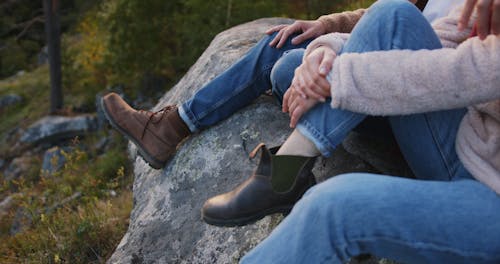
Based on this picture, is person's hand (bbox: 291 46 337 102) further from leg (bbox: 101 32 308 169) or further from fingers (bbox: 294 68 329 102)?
leg (bbox: 101 32 308 169)

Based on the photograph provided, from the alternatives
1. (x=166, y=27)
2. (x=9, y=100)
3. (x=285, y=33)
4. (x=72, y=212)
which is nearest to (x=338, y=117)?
(x=285, y=33)

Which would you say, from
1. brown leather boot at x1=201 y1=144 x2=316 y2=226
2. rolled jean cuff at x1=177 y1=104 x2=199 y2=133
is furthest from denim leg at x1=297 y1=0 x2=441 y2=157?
rolled jean cuff at x1=177 y1=104 x2=199 y2=133

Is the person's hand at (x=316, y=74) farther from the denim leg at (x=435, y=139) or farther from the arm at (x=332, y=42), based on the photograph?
the denim leg at (x=435, y=139)

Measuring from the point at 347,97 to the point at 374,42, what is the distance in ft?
0.76

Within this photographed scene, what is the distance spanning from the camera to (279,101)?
2.44m

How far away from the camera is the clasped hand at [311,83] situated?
1.64m

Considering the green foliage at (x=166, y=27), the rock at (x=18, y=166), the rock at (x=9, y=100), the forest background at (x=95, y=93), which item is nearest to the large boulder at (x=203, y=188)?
the forest background at (x=95, y=93)

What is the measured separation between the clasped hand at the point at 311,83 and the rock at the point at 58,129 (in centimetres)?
978

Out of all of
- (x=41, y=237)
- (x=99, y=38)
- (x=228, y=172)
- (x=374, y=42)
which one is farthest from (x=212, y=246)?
(x=99, y=38)

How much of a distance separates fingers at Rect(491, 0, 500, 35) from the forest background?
2.56 meters

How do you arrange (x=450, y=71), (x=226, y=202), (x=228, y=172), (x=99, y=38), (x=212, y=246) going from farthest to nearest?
(x=99, y=38)
(x=228, y=172)
(x=212, y=246)
(x=226, y=202)
(x=450, y=71)

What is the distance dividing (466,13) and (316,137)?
1.96 ft

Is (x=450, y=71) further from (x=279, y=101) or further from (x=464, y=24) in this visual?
(x=279, y=101)

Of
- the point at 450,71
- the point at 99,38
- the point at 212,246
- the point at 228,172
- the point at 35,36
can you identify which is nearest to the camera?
the point at 450,71
